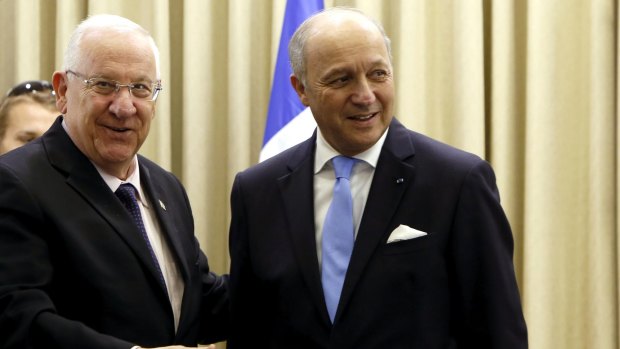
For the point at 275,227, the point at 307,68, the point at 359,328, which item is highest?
the point at 307,68

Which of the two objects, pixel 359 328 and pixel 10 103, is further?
pixel 10 103

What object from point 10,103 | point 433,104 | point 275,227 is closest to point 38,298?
point 275,227

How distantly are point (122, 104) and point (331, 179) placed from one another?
0.62 meters

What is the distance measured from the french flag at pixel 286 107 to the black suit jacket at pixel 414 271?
158 centimetres

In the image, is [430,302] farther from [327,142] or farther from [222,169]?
[222,169]

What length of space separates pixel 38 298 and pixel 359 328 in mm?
A: 823

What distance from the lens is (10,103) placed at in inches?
145

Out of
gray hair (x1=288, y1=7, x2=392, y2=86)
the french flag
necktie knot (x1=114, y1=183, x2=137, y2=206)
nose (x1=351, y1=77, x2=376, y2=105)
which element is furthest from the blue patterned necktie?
the french flag

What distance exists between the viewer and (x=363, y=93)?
8.41 ft

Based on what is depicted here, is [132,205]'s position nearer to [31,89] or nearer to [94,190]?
[94,190]

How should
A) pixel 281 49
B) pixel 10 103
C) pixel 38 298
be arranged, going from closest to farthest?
1. pixel 38 298
2. pixel 10 103
3. pixel 281 49

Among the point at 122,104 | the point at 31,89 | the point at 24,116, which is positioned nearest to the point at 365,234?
the point at 122,104

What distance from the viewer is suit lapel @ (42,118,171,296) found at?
2.60m

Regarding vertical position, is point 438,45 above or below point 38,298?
above
